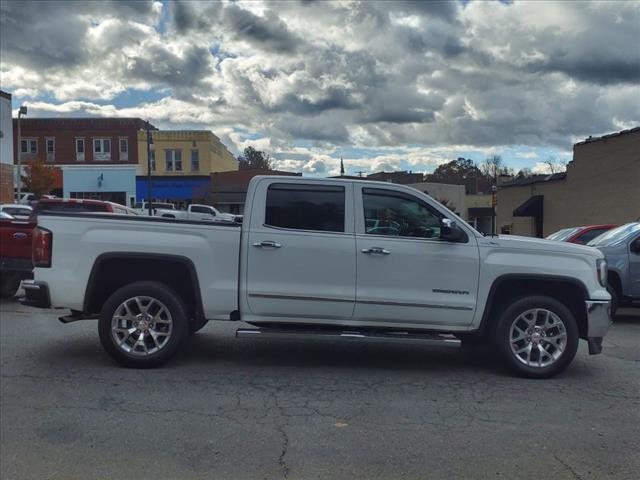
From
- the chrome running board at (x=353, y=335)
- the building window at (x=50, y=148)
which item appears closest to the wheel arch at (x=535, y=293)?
the chrome running board at (x=353, y=335)

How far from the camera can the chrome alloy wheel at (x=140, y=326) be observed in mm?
5738

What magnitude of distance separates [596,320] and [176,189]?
151 ft

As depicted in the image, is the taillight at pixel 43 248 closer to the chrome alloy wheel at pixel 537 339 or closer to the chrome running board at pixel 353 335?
the chrome running board at pixel 353 335

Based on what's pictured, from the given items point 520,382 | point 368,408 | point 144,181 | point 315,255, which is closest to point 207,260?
point 315,255

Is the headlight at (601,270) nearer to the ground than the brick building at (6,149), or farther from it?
nearer to the ground

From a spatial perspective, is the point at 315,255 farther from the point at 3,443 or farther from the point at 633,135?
the point at 633,135

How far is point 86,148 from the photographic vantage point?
160 feet

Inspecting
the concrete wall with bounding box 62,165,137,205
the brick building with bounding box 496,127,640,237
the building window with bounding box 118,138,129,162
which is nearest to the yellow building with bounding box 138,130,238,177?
the building window with bounding box 118,138,129,162

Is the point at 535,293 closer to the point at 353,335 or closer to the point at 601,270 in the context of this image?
the point at 601,270

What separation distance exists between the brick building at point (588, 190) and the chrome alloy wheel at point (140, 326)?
2441 cm

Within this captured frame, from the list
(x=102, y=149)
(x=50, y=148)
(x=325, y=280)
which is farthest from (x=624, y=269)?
(x=50, y=148)

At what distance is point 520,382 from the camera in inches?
221

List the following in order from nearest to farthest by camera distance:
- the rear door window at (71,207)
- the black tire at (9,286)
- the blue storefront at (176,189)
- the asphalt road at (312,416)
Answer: the asphalt road at (312,416)
the rear door window at (71,207)
the black tire at (9,286)
the blue storefront at (176,189)

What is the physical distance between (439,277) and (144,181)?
45884mm
